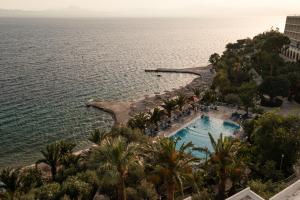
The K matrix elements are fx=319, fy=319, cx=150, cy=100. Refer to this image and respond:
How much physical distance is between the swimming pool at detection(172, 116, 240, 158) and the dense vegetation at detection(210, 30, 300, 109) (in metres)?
5.57

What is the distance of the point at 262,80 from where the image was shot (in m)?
68.6

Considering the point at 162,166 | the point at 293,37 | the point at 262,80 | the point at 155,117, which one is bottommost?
the point at 155,117

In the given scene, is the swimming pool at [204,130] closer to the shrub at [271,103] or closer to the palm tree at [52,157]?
the shrub at [271,103]

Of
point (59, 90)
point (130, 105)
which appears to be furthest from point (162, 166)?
point (59, 90)

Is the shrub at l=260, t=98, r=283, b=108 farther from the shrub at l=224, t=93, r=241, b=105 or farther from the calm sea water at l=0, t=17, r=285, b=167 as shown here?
the calm sea water at l=0, t=17, r=285, b=167

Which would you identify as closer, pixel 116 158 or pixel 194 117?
pixel 116 158

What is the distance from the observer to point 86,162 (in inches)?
1287

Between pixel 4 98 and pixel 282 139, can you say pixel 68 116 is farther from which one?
pixel 282 139

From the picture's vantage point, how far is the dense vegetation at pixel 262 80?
55.4 meters

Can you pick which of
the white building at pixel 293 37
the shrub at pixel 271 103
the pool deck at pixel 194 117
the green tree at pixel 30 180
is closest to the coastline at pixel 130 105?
the pool deck at pixel 194 117

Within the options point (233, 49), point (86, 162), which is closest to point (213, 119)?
point (86, 162)

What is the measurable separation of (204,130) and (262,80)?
1080 inches

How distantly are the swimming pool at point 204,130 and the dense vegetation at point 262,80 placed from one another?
557 cm

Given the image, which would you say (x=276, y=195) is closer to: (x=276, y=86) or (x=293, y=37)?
(x=276, y=86)
